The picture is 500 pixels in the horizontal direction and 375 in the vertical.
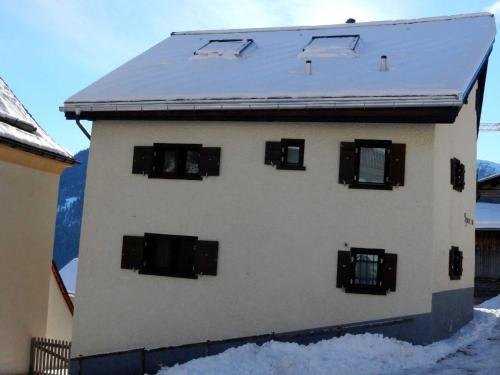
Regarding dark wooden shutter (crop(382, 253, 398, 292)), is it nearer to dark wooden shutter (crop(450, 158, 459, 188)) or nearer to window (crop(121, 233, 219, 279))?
dark wooden shutter (crop(450, 158, 459, 188))

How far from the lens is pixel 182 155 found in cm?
1358

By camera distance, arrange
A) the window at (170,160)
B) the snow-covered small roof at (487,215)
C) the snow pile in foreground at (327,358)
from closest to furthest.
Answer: the snow pile in foreground at (327,358)
the window at (170,160)
the snow-covered small roof at (487,215)

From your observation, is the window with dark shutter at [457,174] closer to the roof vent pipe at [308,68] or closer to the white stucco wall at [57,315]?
the roof vent pipe at [308,68]

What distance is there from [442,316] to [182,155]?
6.72 meters

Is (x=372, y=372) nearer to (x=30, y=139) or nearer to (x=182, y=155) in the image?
(x=182, y=155)

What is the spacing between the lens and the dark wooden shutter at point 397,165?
39.0 feet

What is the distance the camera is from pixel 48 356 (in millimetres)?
16281

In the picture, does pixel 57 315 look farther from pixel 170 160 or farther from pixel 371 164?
pixel 371 164

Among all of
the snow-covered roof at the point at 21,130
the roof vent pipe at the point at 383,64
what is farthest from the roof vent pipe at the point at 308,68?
the snow-covered roof at the point at 21,130

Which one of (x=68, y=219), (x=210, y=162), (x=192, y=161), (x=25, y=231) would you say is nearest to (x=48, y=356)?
(x=25, y=231)

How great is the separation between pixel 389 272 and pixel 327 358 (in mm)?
2431

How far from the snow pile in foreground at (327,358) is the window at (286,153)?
3.71 metres

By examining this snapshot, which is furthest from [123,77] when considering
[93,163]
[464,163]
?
[464,163]

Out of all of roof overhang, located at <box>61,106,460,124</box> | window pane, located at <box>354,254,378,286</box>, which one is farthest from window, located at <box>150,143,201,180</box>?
window pane, located at <box>354,254,378,286</box>
